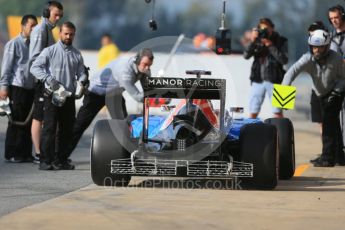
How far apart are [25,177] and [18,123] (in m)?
2.08

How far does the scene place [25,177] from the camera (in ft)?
48.8

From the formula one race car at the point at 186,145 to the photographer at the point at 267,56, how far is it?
5302 millimetres

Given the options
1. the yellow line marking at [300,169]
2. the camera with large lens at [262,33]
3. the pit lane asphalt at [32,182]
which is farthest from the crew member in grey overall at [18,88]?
the camera with large lens at [262,33]

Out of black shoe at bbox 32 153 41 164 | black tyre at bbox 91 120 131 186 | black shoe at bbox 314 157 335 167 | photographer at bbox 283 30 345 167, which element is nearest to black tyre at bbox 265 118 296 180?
photographer at bbox 283 30 345 167

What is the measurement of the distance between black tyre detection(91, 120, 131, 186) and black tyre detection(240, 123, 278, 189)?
123 cm

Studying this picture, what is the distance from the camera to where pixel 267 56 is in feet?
63.2

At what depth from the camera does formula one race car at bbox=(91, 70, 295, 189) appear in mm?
13547

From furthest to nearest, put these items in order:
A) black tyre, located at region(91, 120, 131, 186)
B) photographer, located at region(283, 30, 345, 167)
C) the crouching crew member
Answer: the crouching crew member, photographer, located at region(283, 30, 345, 167), black tyre, located at region(91, 120, 131, 186)

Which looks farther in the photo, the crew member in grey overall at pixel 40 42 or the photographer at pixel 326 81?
the photographer at pixel 326 81

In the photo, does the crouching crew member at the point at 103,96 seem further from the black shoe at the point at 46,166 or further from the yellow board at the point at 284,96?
the yellow board at the point at 284,96

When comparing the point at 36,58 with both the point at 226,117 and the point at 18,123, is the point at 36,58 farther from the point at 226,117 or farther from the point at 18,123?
the point at 226,117

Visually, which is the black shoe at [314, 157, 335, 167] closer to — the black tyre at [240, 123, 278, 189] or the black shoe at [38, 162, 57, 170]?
the black tyre at [240, 123, 278, 189]

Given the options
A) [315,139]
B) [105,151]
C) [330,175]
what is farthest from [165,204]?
[315,139]

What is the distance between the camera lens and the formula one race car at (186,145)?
13547mm
